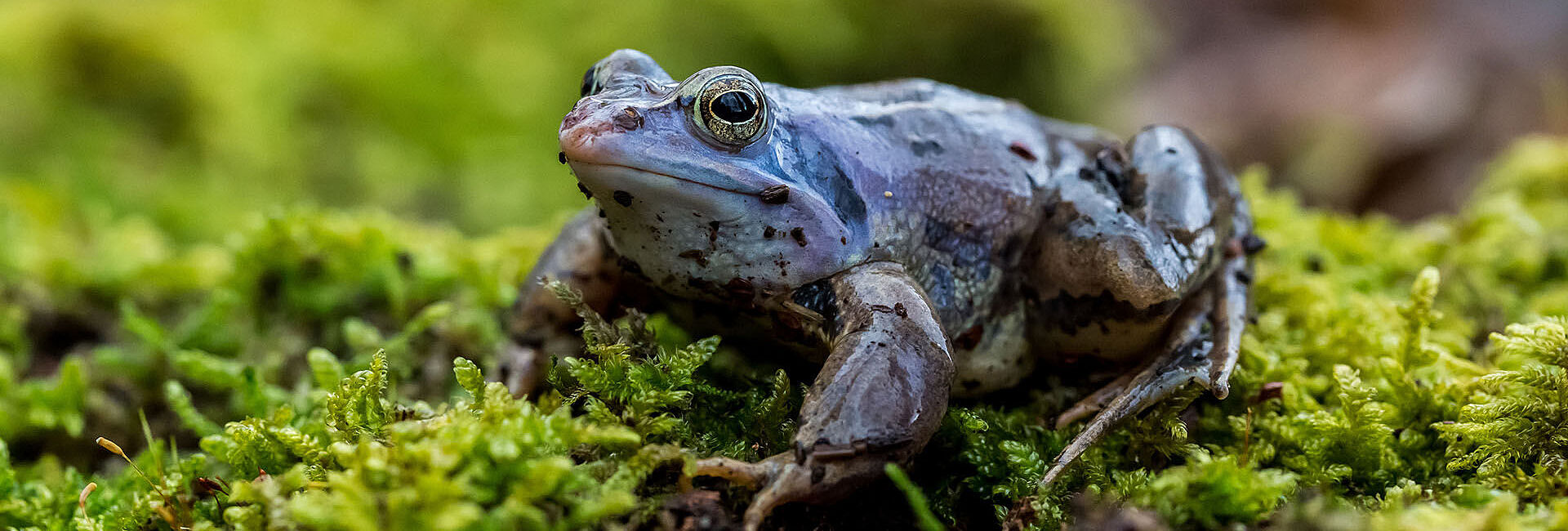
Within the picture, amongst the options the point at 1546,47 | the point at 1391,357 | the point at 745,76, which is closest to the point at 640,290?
the point at 745,76

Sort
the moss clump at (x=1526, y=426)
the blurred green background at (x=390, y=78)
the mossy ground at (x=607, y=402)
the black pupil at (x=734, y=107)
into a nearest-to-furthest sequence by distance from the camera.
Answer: the mossy ground at (x=607, y=402)
the moss clump at (x=1526, y=426)
the black pupil at (x=734, y=107)
the blurred green background at (x=390, y=78)

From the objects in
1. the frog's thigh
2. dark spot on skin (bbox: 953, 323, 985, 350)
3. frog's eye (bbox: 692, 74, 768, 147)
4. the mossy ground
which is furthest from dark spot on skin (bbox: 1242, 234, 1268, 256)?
frog's eye (bbox: 692, 74, 768, 147)

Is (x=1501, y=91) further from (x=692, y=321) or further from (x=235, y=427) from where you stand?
(x=235, y=427)

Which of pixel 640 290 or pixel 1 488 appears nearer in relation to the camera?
pixel 1 488

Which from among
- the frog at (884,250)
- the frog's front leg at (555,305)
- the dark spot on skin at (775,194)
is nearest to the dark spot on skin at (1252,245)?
the frog at (884,250)

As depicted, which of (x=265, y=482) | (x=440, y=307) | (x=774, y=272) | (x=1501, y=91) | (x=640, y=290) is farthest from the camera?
(x=1501, y=91)

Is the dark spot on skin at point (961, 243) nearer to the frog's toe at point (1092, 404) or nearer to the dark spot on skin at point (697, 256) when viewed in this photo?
the frog's toe at point (1092, 404)

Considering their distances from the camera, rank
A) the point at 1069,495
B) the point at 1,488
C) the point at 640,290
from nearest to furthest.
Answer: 1. the point at 1069,495
2. the point at 1,488
3. the point at 640,290
